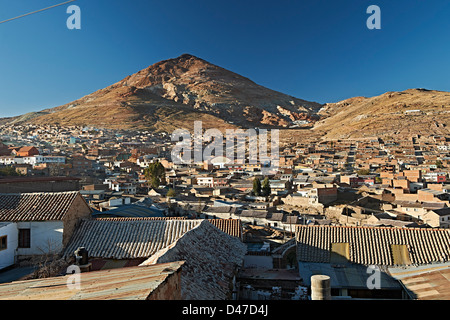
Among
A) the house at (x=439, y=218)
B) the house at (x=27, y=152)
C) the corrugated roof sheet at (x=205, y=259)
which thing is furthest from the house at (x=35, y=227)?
the house at (x=27, y=152)

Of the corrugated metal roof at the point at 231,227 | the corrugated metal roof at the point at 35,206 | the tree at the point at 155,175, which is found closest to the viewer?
the corrugated metal roof at the point at 35,206

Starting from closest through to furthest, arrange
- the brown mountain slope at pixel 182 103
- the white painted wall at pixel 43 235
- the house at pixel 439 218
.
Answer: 1. the white painted wall at pixel 43 235
2. the house at pixel 439 218
3. the brown mountain slope at pixel 182 103

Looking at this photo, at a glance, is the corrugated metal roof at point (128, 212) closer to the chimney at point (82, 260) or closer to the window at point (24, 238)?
the window at point (24, 238)

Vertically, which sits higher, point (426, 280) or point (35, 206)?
point (35, 206)

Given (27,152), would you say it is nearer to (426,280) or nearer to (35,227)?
(35,227)

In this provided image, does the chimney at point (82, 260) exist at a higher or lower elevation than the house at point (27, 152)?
lower

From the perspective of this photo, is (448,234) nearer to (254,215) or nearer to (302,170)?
(254,215)

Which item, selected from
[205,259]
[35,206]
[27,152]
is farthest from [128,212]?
[27,152]
